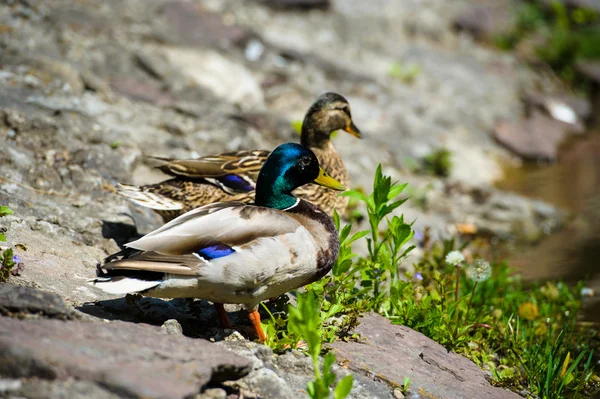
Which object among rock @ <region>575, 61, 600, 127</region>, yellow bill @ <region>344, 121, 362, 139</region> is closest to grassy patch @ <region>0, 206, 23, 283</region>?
yellow bill @ <region>344, 121, 362, 139</region>

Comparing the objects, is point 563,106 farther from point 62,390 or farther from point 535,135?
point 62,390

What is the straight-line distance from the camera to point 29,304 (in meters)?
3.24

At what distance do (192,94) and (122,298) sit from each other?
12.5ft

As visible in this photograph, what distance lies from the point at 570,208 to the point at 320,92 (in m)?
2.84

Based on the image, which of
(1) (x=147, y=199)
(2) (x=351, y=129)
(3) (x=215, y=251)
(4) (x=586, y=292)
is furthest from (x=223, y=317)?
(4) (x=586, y=292)

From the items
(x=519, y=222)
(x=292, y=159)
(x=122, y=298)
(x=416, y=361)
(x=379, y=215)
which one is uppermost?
(x=292, y=159)

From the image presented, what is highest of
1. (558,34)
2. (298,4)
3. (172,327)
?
(298,4)

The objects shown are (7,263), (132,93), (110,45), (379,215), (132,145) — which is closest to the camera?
(7,263)

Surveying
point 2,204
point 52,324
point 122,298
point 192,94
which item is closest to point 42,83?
point 192,94

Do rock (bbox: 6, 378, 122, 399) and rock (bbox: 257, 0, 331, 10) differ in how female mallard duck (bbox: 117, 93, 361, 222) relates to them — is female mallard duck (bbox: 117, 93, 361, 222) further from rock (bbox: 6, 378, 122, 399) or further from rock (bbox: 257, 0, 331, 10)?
rock (bbox: 257, 0, 331, 10)

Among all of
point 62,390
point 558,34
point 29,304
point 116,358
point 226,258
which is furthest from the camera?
point 558,34

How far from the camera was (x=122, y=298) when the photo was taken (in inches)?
163

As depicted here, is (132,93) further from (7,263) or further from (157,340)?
(157,340)

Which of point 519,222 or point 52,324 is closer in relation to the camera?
point 52,324
